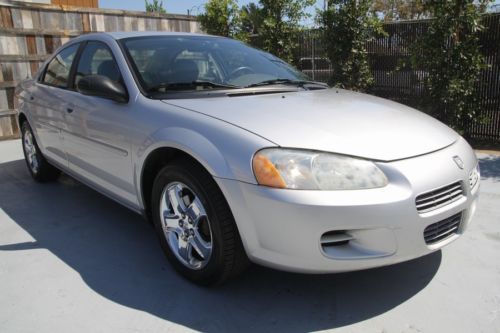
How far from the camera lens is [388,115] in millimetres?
2846

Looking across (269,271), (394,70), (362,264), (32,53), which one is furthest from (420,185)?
(32,53)

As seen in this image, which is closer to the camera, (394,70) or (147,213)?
(147,213)

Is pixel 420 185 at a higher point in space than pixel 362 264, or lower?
higher

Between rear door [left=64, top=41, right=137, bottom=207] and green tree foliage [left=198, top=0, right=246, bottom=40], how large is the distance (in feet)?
19.8

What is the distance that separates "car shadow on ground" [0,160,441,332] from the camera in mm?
2387

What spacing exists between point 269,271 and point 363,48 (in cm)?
616

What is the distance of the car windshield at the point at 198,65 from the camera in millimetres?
3102

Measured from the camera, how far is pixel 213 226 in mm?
2393

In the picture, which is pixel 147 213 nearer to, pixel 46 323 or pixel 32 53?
pixel 46 323

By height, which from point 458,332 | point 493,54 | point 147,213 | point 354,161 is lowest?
point 458,332

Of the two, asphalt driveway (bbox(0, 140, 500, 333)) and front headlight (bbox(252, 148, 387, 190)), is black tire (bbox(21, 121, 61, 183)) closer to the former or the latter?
asphalt driveway (bbox(0, 140, 500, 333))

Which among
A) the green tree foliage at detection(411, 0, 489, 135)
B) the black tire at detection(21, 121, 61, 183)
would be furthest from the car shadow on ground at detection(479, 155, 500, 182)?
the black tire at detection(21, 121, 61, 183)

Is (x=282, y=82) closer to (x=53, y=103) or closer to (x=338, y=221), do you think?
(x=338, y=221)

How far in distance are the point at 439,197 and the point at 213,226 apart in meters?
1.19
